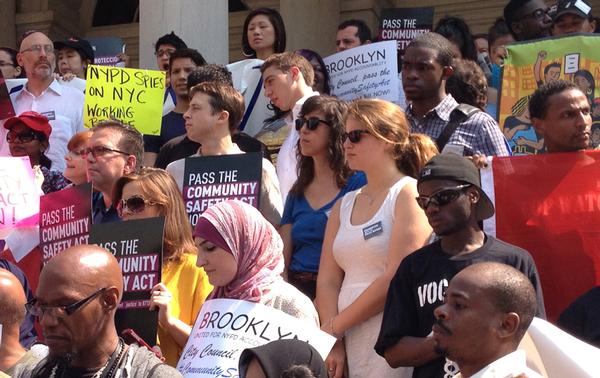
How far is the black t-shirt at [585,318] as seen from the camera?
4.88m

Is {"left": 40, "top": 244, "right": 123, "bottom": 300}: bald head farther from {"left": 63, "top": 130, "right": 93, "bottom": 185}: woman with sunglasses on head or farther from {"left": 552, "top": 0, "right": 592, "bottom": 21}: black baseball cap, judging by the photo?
{"left": 552, "top": 0, "right": 592, "bottom": 21}: black baseball cap

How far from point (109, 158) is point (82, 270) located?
243 centimetres

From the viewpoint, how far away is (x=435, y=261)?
4836 mm

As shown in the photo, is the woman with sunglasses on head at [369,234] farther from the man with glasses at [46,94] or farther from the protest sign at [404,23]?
the protest sign at [404,23]

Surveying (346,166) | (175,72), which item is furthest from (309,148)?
(175,72)

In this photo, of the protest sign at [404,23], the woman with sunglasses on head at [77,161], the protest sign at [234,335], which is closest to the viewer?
the protest sign at [234,335]

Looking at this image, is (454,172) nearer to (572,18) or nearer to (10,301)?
(10,301)

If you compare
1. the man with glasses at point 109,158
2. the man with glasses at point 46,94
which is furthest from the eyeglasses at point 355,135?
the man with glasses at point 46,94

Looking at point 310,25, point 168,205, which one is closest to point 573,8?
point 168,205

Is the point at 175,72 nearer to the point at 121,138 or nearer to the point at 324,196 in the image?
A: the point at 121,138

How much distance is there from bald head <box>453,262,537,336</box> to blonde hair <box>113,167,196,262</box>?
78.8 inches

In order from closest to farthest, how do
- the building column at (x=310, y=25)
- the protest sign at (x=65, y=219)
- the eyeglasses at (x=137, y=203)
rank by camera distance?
the eyeglasses at (x=137, y=203)
the protest sign at (x=65, y=219)
the building column at (x=310, y=25)

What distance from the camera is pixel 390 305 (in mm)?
4891

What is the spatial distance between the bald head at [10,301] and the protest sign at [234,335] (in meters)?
0.69
